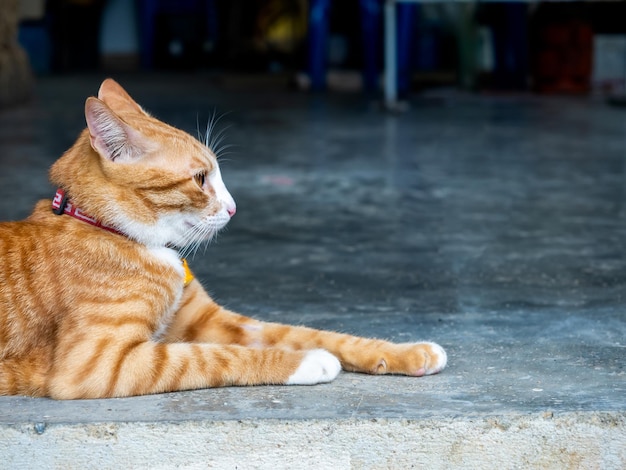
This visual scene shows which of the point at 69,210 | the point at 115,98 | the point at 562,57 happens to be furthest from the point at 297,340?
the point at 562,57

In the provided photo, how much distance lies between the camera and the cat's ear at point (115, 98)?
8.98 feet

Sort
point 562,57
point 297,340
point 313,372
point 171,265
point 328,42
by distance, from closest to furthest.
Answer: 1. point 313,372
2. point 171,265
3. point 297,340
4. point 562,57
5. point 328,42

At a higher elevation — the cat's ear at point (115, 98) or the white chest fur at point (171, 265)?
the cat's ear at point (115, 98)

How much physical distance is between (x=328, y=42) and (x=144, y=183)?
8534mm

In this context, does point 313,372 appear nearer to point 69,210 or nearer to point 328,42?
point 69,210

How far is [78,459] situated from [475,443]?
32.1 inches

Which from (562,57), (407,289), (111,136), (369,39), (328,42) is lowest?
(407,289)

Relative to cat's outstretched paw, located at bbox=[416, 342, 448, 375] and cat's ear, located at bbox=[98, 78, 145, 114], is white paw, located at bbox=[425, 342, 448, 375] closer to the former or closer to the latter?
cat's outstretched paw, located at bbox=[416, 342, 448, 375]

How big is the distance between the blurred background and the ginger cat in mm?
5834

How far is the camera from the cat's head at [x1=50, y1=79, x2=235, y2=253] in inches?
97.3

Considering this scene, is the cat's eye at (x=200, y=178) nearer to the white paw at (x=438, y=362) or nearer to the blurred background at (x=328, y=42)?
the white paw at (x=438, y=362)

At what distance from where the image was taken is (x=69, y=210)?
99.5 inches

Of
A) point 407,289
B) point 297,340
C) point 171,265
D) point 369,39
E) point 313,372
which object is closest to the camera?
point 313,372

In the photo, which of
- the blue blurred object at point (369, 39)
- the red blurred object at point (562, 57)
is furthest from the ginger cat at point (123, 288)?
the red blurred object at point (562, 57)
